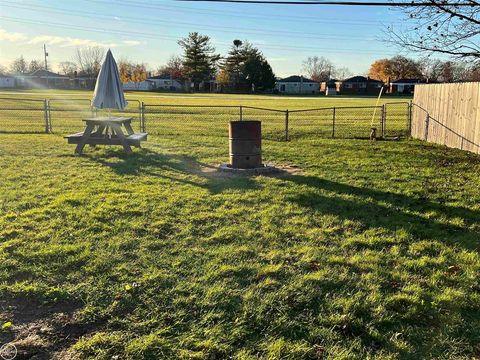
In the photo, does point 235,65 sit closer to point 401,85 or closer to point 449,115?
point 401,85

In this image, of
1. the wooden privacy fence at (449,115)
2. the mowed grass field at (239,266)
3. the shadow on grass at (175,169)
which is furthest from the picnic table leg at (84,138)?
the wooden privacy fence at (449,115)

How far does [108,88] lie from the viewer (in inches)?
421

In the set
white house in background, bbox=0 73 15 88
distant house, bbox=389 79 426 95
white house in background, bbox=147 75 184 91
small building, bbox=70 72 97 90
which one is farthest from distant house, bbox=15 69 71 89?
distant house, bbox=389 79 426 95

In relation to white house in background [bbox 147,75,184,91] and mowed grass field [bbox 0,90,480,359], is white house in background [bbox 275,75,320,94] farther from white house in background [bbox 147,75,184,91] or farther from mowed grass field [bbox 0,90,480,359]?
mowed grass field [bbox 0,90,480,359]

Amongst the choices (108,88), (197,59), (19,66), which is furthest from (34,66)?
(108,88)

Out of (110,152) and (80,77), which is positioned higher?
(80,77)

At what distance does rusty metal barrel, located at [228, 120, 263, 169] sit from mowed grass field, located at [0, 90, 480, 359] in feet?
2.04

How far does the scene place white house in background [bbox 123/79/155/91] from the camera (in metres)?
102

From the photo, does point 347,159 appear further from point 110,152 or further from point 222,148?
point 110,152

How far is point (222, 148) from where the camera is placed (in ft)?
40.0

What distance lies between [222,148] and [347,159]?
3501 millimetres

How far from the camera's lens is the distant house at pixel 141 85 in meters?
102

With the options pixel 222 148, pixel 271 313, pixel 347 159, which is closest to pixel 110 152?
pixel 222 148

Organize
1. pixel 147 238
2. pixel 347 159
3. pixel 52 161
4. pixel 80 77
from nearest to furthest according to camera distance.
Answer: pixel 147 238 → pixel 52 161 → pixel 347 159 → pixel 80 77
